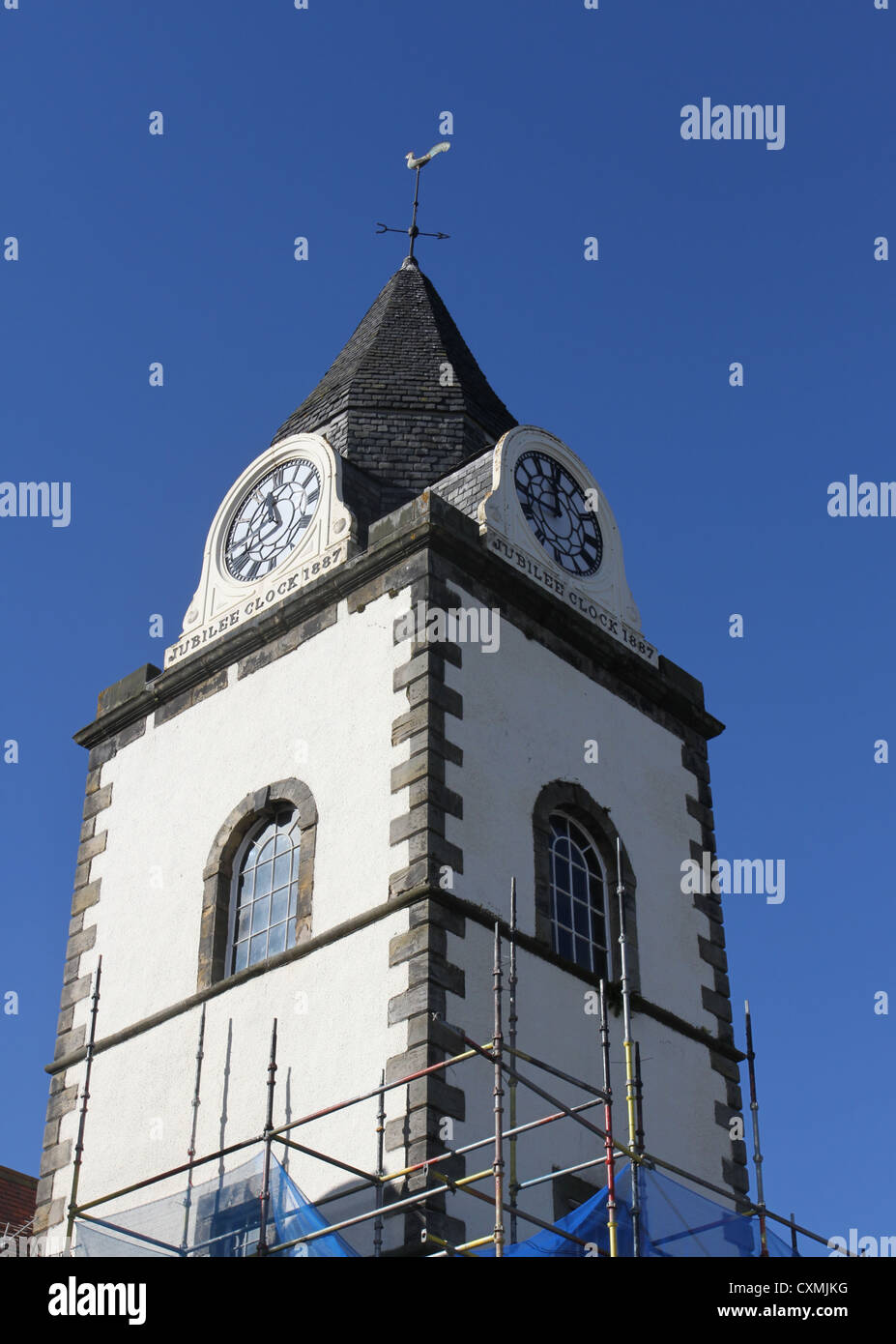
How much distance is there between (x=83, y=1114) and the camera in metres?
19.3

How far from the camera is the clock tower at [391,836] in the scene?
61.9 ft

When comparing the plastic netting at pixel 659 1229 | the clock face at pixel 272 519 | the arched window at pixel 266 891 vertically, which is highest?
the clock face at pixel 272 519

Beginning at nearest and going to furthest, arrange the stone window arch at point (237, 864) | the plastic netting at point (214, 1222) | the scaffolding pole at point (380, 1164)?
1. the plastic netting at point (214, 1222)
2. the scaffolding pole at point (380, 1164)
3. the stone window arch at point (237, 864)

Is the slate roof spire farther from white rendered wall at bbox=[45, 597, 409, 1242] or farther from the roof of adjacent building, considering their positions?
the roof of adjacent building

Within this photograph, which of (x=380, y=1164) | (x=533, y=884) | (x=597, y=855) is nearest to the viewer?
(x=380, y=1164)

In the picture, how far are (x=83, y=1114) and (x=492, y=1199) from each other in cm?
441

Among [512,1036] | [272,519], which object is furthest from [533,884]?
[272,519]

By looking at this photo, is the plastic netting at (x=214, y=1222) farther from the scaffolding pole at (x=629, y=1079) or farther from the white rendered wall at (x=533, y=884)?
the scaffolding pole at (x=629, y=1079)

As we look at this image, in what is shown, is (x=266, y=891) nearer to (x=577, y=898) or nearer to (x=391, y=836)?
(x=391, y=836)

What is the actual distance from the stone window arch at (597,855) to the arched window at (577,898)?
4 centimetres

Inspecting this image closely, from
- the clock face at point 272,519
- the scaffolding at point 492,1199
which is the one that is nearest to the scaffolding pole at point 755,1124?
the scaffolding at point 492,1199

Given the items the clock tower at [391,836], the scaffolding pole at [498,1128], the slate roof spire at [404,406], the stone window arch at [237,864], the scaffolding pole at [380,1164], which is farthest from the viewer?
the slate roof spire at [404,406]

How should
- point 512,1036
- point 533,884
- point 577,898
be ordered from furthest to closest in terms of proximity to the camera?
point 577,898
point 533,884
point 512,1036
